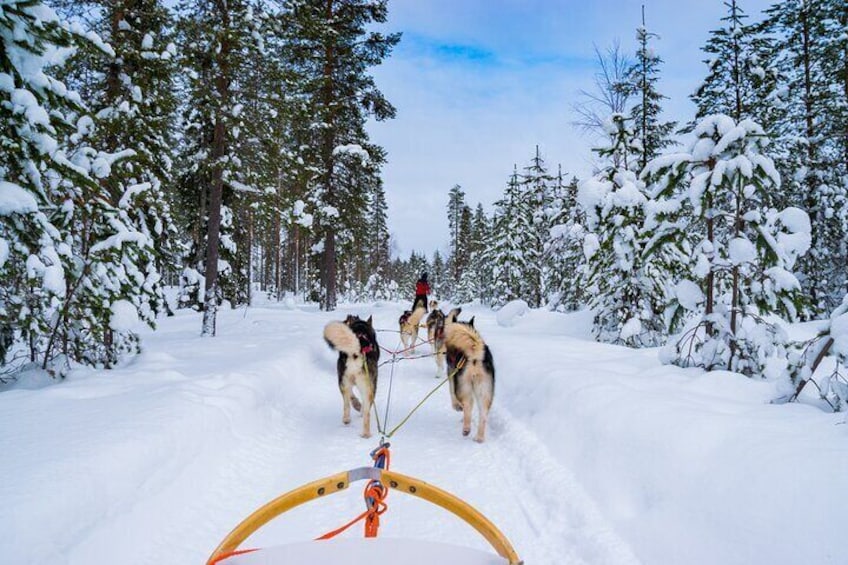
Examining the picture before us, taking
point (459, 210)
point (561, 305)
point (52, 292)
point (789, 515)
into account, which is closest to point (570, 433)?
point (789, 515)

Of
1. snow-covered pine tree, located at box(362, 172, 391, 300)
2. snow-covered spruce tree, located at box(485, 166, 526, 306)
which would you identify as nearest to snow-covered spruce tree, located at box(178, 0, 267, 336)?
snow-covered spruce tree, located at box(485, 166, 526, 306)

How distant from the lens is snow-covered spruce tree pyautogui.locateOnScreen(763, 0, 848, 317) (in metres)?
16.2

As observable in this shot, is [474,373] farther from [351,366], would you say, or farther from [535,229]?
[535,229]

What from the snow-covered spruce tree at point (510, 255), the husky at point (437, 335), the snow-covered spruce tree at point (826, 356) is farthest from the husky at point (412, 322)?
the snow-covered spruce tree at point (510, 255)

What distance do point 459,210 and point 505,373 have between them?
52.8 m

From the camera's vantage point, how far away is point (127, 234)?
22.2ft

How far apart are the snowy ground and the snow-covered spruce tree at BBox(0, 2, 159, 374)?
0.87 metres

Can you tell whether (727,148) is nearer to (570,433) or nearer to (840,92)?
(570,433)

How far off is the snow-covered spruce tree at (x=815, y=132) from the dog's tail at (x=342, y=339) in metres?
18.2

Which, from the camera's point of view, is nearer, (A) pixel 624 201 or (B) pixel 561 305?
(A) pixel 624 201

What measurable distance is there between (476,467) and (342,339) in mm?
2355

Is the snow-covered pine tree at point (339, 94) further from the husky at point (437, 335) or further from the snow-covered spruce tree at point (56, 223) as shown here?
the snow-covered spruce tree at point (56, 223)

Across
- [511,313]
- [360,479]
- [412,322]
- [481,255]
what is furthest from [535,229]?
[360,479]

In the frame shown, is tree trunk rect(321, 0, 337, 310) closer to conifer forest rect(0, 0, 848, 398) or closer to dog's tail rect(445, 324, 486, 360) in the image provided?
conifer forest rect(0, 0, 848, 398)
